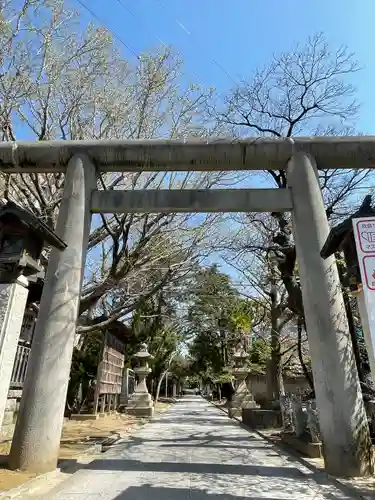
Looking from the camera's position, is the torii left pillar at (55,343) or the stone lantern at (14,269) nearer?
the stone lantern at (14,269)

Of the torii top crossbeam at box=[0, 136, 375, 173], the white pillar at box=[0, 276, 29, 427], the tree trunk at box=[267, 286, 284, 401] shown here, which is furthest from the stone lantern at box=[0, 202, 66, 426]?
the tree trunk at box=[267, 286, 284, 401]

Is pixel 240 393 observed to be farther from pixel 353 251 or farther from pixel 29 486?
pixel 29 486

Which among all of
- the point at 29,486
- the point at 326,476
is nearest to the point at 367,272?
the point at 326,476

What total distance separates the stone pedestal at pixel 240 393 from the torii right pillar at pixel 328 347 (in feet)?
46.4

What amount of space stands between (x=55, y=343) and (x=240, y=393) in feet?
54.4

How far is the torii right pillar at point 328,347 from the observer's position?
5895mm

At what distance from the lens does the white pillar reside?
4.92 meters

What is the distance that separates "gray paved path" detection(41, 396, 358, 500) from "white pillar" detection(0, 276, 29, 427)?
165 cm

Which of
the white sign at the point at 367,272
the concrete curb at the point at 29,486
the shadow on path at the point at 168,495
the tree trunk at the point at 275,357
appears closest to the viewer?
the concrete curb at the point at 29,486

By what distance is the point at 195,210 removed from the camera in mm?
7668

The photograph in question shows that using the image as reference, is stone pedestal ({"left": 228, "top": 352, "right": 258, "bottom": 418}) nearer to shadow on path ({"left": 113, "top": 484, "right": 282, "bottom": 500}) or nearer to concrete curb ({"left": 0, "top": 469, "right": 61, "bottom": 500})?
shadow on path ({"left": 113, "top": 484, "right": 282, "bottom": 500})

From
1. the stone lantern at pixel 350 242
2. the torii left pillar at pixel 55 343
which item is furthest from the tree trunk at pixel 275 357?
the torii left pillar at pixel 55 343

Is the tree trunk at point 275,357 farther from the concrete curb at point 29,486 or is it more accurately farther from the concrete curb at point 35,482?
the concrete curb at point 29,486

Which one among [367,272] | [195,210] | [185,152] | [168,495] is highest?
[185,152]
